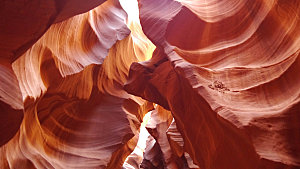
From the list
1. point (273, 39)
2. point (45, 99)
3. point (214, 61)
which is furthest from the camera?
point (45, 99)

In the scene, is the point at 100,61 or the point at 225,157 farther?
the point at 100,61

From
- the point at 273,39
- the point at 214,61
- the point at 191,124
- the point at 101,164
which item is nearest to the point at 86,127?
the point at 101,164

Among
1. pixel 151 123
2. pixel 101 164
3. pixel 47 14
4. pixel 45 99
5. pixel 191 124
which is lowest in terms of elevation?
pixel 151 123

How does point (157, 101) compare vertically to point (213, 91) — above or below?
below

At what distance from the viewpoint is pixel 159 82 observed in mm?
5789

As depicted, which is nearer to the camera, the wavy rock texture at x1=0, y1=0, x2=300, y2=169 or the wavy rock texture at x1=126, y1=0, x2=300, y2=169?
the wavy rock texture at x1=126, y1=0, x2=300, y2=169

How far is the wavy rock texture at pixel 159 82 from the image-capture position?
3.23m

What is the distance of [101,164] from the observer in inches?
245

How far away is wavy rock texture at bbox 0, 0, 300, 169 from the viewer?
3232mm

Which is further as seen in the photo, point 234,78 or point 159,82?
point 159,82

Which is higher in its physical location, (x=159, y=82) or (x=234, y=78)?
(x=234, y=78)

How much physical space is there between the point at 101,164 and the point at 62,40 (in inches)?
123

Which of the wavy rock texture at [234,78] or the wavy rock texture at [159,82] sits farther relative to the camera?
the wavy rock texture at [159,82]

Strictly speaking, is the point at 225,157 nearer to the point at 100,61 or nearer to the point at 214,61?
the point at 214,61
